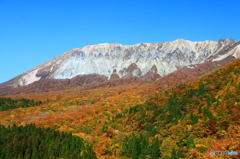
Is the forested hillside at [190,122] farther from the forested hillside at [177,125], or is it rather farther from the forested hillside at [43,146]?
the forested hillside at [43,146]

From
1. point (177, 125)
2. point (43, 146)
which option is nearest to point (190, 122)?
point (177, 125)

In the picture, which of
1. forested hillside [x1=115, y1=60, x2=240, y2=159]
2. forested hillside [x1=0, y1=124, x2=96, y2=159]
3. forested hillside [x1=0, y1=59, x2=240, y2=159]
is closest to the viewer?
forested hillside [x1=115, y1=60, x2=240, y2=159]

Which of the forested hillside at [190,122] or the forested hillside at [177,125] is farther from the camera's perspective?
the forested hillside at [177,125]

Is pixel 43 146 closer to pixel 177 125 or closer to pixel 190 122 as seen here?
pixel 177 125

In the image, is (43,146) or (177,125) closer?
(177,125)

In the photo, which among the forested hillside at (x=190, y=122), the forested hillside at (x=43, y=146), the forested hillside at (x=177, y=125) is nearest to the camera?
the forested hillside at (x=190, y=122)

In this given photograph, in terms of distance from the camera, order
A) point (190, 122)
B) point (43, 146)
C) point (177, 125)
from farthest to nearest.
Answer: point (43, 146), point (177, 125), point (190, 122)

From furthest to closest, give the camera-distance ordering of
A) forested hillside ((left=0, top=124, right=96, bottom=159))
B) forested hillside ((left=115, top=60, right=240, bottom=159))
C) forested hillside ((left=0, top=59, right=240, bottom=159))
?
forested hillside ((left=0, top=124, right=96, bottom=159))
forested hillside ((left=0, top=59, right=240, bottom=159))
forested hillside ((left=115, top=60, right=240, bottom=159))

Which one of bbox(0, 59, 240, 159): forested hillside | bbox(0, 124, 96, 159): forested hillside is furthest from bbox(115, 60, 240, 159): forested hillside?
bbox(0, 124, 96, 159): forested hillside

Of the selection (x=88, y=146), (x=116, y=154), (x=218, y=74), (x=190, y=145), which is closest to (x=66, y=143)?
(x=88, y=146)

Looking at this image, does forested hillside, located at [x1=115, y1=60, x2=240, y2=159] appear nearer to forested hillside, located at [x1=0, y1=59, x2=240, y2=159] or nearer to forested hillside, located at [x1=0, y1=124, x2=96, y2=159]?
forested hillside, located at [x1=0, y1=59, x2=240, y2=159]

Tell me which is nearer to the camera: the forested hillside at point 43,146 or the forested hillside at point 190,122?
the forested hillside at point 190,122

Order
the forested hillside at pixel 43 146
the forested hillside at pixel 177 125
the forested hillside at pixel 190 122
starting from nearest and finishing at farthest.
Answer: the forested hillside at pixel 190 122
the forested hillside at pixel 177 125
the forested hillside at pixel 43 146

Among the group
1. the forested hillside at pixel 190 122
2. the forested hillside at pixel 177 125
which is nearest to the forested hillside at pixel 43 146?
the forested hillside at pixel 177 125
